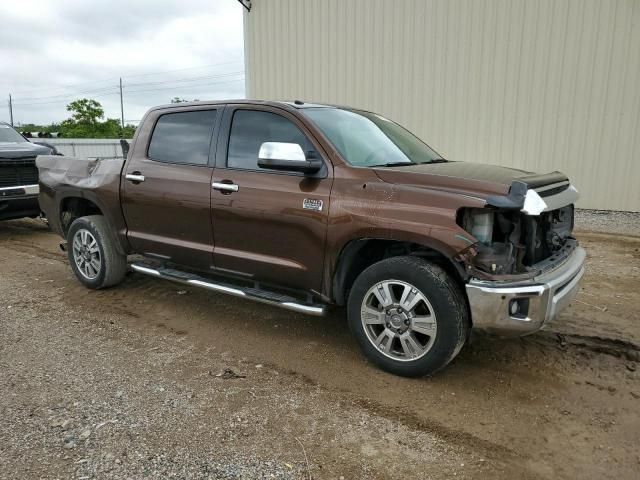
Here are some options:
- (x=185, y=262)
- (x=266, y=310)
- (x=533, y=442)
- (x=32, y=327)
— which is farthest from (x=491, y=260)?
(x=32, y=327)

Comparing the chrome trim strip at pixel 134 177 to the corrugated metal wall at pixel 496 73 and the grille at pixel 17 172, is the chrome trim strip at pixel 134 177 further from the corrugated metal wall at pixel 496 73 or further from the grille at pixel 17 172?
the corrugated metal wall at pixel 496 73

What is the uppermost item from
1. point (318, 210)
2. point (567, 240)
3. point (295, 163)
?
point (295, 163)

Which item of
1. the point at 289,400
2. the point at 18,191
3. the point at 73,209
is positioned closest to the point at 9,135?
the point at 18,191

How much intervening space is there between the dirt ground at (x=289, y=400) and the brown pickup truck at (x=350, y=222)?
40 centimetres

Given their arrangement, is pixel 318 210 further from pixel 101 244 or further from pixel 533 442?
pixel 101 244

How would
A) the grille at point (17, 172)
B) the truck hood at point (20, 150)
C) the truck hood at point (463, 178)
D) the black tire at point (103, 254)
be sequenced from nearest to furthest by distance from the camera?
the truck hood at point (463, 178) → the black tire at point (103, 254) → the grille at point (17, 172) → the truck hood at point (20, 150)

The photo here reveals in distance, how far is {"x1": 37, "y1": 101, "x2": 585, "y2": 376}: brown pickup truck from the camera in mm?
3285

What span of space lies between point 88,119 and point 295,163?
150 feet

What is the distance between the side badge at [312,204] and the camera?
12.4 ft

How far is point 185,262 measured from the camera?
4.77 m

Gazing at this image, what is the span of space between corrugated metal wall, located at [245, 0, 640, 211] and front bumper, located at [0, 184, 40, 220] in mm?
6424

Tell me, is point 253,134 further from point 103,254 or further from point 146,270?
point 103,254

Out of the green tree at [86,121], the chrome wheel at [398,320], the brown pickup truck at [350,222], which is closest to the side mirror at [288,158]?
the brown pickup truck at [350,222]

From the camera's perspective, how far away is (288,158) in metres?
3.76
